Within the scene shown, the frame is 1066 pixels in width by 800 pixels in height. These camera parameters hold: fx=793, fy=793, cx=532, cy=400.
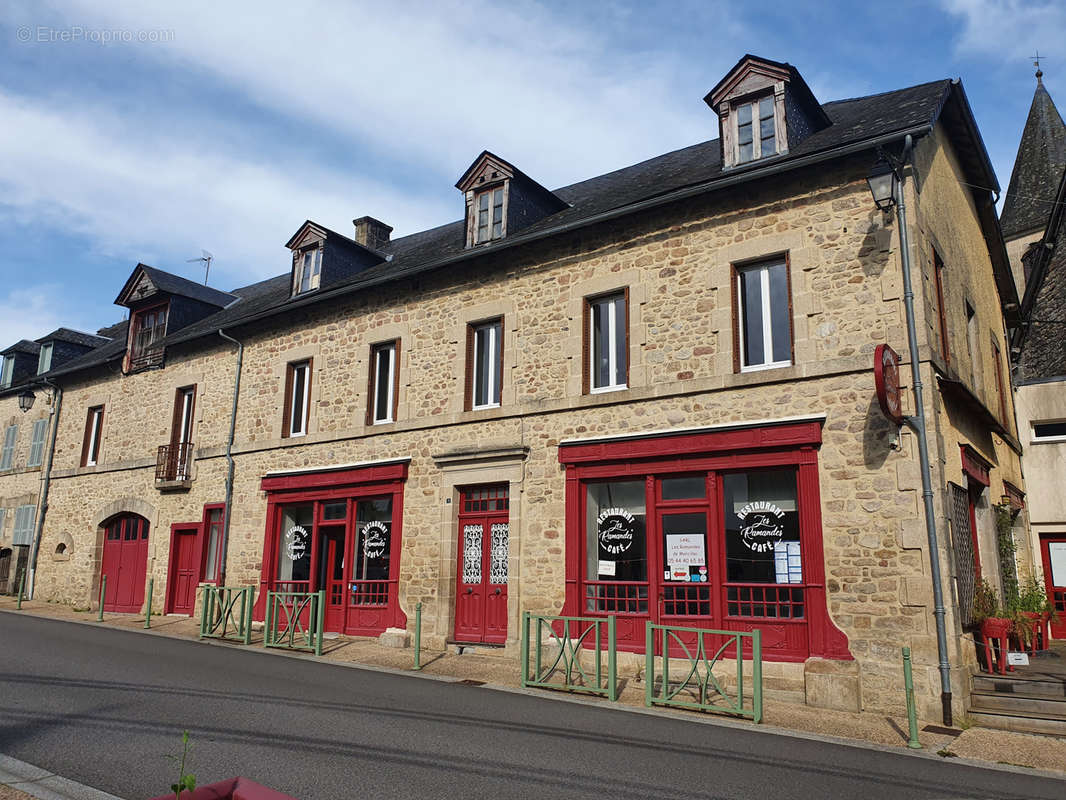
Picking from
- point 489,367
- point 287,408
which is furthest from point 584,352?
point 287,408

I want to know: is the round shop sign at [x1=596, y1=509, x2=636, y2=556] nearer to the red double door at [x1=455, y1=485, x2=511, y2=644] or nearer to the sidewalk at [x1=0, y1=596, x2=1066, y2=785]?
the red double door at [x1=455, y1=485, x2=511, y2=644]

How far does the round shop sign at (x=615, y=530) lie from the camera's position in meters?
10.4

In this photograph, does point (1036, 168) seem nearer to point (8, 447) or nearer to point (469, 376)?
point (469, 376)

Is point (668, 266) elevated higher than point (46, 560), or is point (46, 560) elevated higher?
point (668, 266)

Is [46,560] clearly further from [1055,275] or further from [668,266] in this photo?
[1055,275]

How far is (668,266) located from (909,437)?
377cm

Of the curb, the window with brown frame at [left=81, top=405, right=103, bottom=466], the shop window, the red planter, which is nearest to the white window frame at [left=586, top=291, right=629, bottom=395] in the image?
the shop window

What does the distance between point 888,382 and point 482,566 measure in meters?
6.30

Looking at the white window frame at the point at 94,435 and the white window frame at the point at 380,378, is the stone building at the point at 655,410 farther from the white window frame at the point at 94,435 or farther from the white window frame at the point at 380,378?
the white window frame at the point at 94,435

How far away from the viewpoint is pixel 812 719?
777cm

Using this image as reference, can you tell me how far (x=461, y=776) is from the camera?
5250mm

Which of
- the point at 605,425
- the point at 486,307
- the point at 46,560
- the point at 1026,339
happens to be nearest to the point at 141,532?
the point at 46,560

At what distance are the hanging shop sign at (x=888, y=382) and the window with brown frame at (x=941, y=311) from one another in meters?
1.45

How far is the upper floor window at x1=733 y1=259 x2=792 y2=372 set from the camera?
31.7 ft
